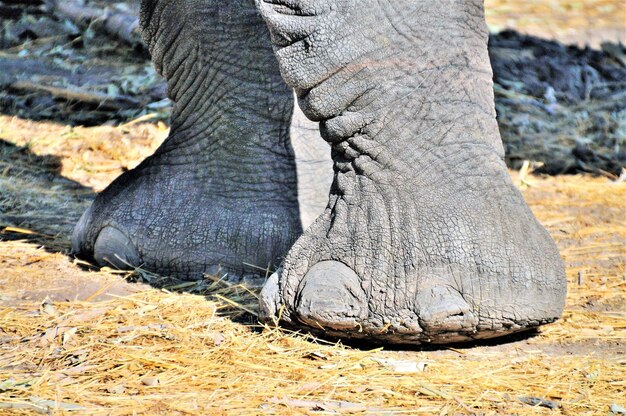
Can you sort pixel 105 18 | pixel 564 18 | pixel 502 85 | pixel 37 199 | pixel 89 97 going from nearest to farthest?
pixel 37 199, pixel 89 97, pixel 502 85, pixel 105 18, pixel 564 18

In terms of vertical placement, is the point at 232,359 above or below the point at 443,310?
below

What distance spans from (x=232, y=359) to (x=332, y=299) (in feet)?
0.82

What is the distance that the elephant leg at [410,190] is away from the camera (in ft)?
7.02

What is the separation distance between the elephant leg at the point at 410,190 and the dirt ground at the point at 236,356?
0.09 metres

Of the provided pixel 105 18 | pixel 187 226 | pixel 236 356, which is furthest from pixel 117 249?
pixel 105 18

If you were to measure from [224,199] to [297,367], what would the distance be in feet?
2.83


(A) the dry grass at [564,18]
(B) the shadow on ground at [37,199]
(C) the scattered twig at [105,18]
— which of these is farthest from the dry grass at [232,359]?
(A) the dry grass at [564,18]

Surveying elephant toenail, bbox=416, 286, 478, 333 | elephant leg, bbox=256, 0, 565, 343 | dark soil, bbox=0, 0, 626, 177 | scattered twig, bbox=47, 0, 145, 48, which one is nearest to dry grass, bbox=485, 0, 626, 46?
dark soil, bbox=0, 0, 626, 177

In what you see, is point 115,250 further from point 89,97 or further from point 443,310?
point 89,97

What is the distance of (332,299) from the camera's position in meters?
2.15

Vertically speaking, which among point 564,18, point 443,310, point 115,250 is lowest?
point 115,250

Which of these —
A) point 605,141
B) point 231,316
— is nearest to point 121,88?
point 605,141

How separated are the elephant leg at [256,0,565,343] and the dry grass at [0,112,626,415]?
89mm

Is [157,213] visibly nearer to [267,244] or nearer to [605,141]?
[267,244]
